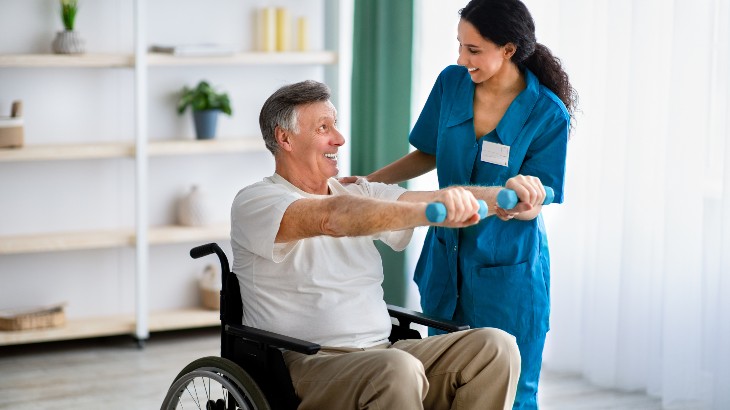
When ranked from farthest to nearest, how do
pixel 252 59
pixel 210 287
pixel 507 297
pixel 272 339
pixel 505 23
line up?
1. pixel 210 287
2. pixel 252 59
3. pixel 507 297
4. pixel 505 23
5. pixel 272 339

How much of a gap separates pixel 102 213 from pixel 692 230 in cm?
253

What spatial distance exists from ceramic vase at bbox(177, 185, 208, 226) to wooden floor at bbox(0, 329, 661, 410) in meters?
0.52

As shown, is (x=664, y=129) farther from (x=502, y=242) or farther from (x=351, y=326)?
(x=351, y=326)

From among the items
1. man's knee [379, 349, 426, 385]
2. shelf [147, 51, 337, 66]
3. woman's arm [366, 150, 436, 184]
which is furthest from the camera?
shelf [147, 51, 337, 66]

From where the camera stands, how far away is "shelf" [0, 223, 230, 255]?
4441 mm

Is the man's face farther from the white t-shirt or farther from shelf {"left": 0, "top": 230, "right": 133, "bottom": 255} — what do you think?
shelf {"left": 0, "top": 230, "right": 133, "bottom": 255}

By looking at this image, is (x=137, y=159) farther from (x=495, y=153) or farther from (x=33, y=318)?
(x=495, y=153)

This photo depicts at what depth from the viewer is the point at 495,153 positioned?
113 inches

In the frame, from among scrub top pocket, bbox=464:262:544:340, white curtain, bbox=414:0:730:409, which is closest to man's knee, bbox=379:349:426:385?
scrub top pocket, bbox=464:262:544:340

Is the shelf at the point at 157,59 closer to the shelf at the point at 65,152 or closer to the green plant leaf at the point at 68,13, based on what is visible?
the green plant leaf at the point at 68,13

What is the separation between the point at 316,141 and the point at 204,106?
215 cm

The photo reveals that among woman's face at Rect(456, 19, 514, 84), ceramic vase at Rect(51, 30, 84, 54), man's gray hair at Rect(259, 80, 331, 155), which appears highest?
ceramic vase at Rect(51, 30, 84, 54)

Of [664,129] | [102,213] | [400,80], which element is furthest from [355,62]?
[664,129]

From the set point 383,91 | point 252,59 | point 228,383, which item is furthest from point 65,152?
point 228,383
